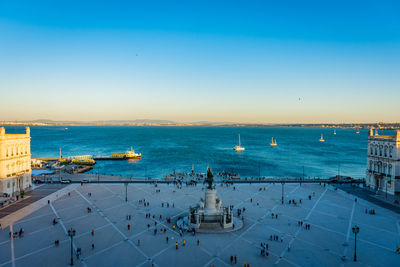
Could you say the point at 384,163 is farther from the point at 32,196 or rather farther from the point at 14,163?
the point at 14,163

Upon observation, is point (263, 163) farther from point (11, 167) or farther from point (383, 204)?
point (11, 167)

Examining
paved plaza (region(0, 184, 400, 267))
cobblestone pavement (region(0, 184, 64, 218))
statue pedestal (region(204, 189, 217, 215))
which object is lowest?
cobblestone pavement (region(0, 184, 64, 218))

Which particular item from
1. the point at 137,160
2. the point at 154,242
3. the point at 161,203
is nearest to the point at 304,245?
the point at 154,242

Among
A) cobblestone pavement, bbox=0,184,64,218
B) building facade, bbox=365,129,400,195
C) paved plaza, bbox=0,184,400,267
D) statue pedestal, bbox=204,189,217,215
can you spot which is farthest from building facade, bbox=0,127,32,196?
building facade, bbox=365,129,400,195

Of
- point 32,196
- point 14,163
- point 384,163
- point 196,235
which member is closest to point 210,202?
point 196,235

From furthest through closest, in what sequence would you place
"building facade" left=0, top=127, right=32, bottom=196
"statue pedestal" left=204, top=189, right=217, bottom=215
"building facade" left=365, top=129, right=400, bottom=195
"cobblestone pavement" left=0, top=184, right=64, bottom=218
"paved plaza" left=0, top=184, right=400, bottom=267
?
"building facade" left=365, top=129, right=400, bottom=195, "building facade" left=0, top=127, right=32, bottom=196, "cobblestone pavement" left=0, top=184, right=64, bottom=218, "statue pedestal" left=204, top=189, right=217, bottom=215, "paved plaza" left=0, top=184, right=400, bottom=267

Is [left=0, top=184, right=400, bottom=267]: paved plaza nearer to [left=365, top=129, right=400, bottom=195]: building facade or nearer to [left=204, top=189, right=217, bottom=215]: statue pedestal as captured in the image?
[left=204, top=189, right=217, bottom=215]: statue pedestal
